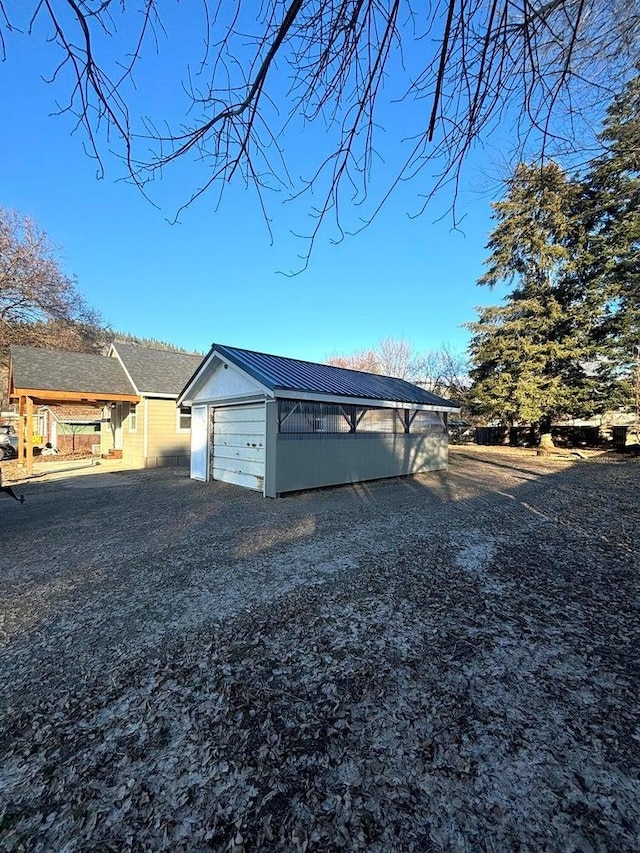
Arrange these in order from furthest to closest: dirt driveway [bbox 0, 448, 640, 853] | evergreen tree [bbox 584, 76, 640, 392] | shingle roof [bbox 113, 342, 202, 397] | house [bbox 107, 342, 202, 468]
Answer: evergreen tree [bbox 584, 76, 640, 392], shingle roof [bbox 113, 342, 202, 397], house [bbox 107, 342, 202, 468], dirt driveway [bbox 0, 448, 640, 853]

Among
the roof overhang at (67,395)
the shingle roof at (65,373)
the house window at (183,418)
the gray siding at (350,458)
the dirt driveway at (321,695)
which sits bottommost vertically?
the dirt driveway at (321,695)

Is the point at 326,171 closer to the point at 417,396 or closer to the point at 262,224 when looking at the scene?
the point at 262,224

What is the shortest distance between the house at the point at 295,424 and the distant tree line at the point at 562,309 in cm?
881

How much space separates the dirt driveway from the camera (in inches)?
60.0

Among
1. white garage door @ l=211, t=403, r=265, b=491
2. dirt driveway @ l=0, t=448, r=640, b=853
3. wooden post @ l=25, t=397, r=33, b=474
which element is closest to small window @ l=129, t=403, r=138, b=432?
wooden post @ l=25, t=397, r=33, b=474

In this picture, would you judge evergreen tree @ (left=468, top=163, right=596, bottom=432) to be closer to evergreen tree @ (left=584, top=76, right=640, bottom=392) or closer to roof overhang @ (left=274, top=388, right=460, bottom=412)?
evergreen tree @ (left=584, top=76, right=640, bottom=392)

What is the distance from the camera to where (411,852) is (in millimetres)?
1388

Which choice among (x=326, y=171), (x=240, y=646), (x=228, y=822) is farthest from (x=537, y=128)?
(x=240, y=646)

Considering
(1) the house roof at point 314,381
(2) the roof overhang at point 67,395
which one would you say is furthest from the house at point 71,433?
(1) the house roof at point 314,381

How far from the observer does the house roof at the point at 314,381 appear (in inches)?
332

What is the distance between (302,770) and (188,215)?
9.62 ft

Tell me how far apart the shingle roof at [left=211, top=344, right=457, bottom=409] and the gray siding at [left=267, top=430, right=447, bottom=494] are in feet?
3.84

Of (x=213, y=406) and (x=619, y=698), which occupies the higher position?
(x=213, y=406)

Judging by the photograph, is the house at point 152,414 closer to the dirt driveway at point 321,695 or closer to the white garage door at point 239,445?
the white garage door at point 239,445
